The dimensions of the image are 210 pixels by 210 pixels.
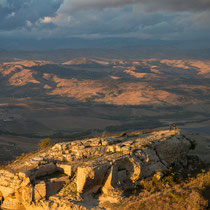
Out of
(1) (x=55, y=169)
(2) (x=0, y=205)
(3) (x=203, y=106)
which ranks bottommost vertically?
(3) (x=203, y=106)

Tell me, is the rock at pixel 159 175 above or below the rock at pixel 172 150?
below

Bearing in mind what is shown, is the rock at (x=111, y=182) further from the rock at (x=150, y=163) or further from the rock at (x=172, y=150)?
the rock at (x=172, y=150)

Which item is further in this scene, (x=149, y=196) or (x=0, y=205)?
(x=0, y=205)

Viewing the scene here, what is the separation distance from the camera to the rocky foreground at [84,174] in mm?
17078

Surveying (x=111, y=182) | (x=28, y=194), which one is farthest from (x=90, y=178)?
(x=28, y=194)

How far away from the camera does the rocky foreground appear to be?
17078mm

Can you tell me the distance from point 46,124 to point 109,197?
12302 cm

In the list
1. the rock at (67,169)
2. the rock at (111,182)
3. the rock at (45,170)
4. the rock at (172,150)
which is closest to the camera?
the rock at (111,182)

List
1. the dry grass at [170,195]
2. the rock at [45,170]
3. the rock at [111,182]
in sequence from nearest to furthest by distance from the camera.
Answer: the dry grass at [170,195] → the rock at [111,182] → the rock at [45,170]

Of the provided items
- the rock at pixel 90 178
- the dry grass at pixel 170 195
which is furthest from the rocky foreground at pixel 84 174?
the dry grass at pixel 170 195

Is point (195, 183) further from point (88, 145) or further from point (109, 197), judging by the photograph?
point (88, 145)

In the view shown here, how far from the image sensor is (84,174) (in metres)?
17.2

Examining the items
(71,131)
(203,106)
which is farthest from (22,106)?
(203,106)

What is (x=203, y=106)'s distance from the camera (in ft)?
602
